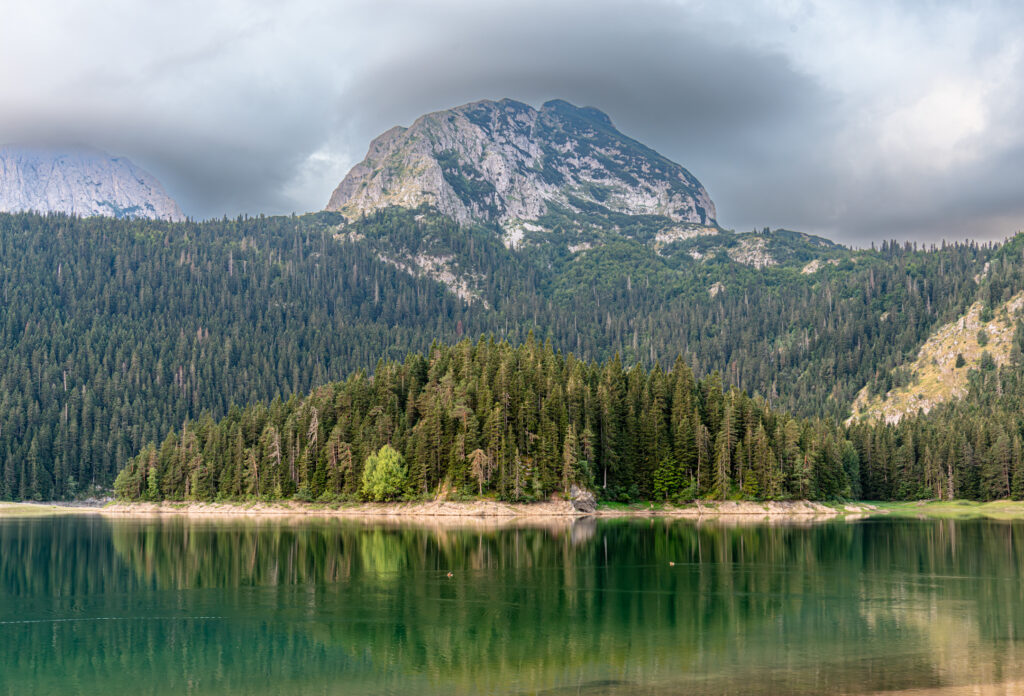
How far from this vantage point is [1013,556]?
84938 mm

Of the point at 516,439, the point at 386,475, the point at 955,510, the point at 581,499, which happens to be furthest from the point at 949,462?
the point at 386,475

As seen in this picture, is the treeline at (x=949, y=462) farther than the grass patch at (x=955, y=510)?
Yes

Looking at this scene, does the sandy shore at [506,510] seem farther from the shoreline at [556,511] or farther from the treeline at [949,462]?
the treeline at [949,462]

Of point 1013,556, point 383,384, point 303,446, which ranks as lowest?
point 1013,556

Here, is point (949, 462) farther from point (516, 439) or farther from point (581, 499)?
point (516, 439)

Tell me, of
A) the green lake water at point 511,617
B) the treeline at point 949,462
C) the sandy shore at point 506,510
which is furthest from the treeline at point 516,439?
the green lake water at point 511,617

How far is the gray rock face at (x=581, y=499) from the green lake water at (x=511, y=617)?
4225 centimetres

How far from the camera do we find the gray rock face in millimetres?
143000

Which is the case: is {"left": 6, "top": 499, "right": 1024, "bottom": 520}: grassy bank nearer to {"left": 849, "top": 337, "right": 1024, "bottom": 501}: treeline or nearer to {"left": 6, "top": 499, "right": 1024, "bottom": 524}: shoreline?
{"left": 6, "top": 499, "right": 1024, "bottom": 524}: shoreline

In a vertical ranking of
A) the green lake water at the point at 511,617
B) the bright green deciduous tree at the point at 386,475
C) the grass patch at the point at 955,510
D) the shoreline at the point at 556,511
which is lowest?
the grass patch at the point at 955,510

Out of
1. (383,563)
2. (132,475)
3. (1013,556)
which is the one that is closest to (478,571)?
(383,563)

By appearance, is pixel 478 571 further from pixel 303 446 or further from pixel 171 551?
pixel 303 446

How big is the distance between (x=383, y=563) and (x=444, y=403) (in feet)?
241

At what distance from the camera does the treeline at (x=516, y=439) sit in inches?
5704
